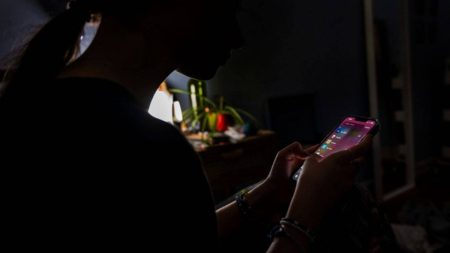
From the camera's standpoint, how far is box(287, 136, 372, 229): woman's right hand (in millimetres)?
477

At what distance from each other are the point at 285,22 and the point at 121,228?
78.9 inches

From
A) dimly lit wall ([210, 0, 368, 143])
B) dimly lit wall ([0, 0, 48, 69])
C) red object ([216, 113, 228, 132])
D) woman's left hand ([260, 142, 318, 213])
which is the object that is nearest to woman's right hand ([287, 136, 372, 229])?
woman's left hand ([260, 142, 318, 213])

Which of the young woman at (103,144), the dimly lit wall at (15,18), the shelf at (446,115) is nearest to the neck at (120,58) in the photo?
the young woman at (103,144)

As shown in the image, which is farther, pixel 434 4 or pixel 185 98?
pixel 434 4

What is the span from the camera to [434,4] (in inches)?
112

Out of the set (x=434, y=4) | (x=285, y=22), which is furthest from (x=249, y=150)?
(x=434, y=4)

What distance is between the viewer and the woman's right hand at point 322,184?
477mm

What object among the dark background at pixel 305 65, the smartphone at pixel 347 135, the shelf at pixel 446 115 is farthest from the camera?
the shelf at pixel 446 115

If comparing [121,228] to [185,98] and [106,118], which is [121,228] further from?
[185,98]

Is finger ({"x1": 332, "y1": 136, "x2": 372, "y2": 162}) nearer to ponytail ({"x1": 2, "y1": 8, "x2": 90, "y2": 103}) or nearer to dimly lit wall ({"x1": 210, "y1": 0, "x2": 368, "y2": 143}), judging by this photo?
ponytail ({"x1": 2, "y1": 8, "x2": 90, "y2": 103})

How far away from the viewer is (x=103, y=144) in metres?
0.31

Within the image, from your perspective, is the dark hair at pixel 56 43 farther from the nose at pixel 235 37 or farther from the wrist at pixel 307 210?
the wrist at pixel 307 210

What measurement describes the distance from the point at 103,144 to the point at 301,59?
79.9 inches

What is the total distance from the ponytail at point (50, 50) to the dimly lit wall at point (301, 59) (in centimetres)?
164
